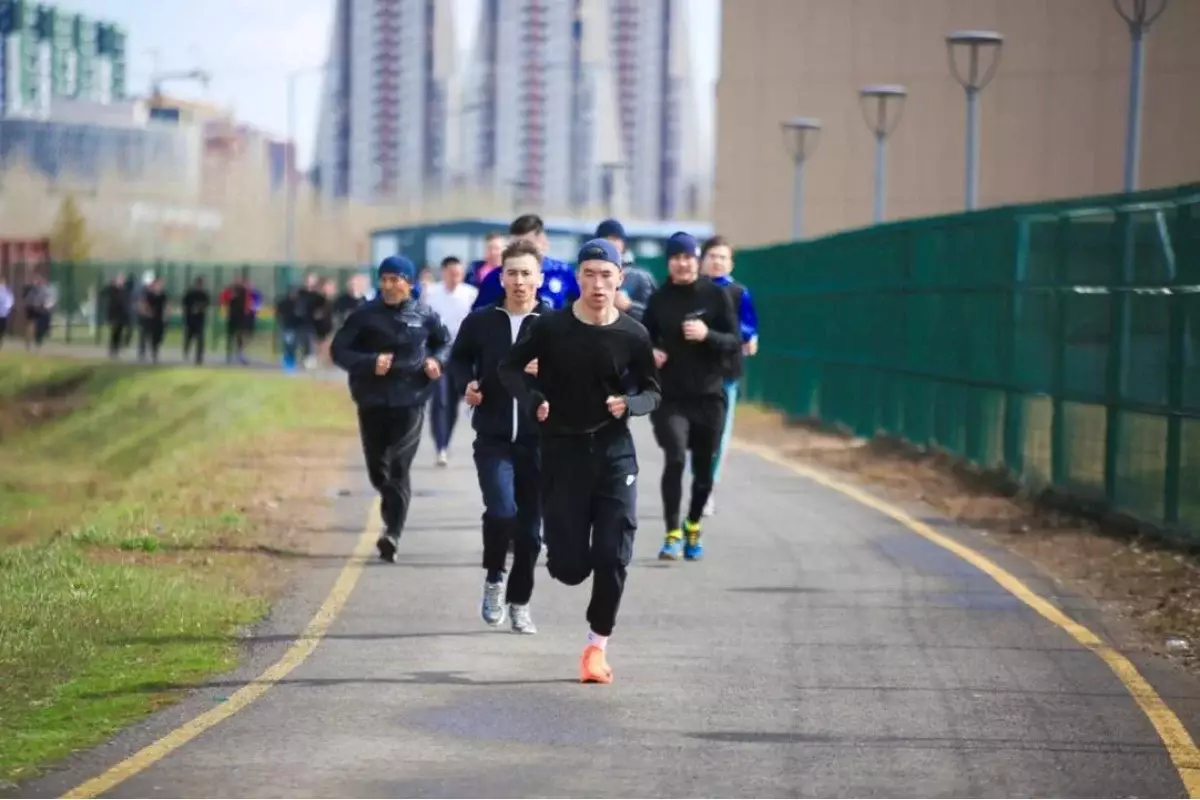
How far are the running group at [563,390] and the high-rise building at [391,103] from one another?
599 ft

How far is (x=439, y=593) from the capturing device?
13031 millimetres

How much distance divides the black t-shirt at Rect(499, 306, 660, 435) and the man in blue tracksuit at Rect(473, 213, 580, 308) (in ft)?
5.59

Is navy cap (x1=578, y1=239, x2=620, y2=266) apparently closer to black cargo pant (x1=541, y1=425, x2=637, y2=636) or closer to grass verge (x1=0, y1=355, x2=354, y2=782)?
black cargo pant (x1=541, y1=425, x2=637, y2=636)

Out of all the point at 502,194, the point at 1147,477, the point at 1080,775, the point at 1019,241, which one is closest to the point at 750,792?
the point at 1080,775

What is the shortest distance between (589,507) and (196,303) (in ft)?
142

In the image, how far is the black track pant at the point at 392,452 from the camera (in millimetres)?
14414

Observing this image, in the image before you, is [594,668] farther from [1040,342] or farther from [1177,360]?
[1040,342]

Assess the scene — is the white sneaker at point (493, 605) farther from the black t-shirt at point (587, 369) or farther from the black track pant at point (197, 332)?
the black track pant at point (197, 332)

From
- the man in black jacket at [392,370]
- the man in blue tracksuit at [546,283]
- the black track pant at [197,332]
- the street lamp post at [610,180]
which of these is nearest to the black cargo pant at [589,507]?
the man in blue tracksuit at [546,283]

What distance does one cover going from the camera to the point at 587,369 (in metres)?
10.3

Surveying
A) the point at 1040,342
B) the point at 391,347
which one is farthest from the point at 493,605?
the point at 1040,342

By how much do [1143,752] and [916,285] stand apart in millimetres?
15662

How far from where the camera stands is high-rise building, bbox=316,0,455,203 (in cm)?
19688

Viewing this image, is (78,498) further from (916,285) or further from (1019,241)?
(1019,241)
